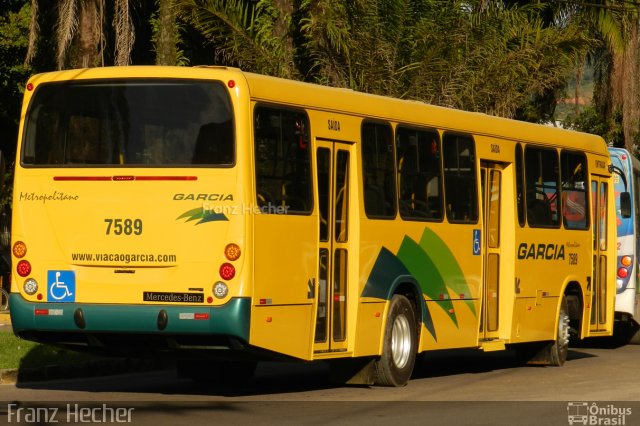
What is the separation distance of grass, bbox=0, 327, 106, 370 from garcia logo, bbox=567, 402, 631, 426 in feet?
20.3

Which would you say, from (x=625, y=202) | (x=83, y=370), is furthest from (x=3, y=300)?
(x=625, y=202)

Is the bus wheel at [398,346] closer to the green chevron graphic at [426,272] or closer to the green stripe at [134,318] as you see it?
the green chevron graphic at [426,272]

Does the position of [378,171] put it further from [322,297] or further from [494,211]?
[494,211]

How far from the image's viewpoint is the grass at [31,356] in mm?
16359

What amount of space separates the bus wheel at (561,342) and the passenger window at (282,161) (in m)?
6.63

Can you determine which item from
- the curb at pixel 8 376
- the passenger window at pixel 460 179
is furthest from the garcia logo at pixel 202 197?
the passenger window at pixel 460 179

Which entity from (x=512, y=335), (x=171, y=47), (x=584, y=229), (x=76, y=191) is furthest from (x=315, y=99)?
(x=171, y=47)

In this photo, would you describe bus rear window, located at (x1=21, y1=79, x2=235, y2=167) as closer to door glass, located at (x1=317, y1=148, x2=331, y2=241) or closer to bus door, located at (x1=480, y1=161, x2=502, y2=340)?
door glass, located at (x1=317, y1=148, x2=331, y2=241)

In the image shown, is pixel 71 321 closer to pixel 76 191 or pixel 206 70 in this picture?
pixel 76 191

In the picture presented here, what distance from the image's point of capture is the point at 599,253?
2081 cm

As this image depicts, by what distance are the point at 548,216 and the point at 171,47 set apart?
817 centimetres

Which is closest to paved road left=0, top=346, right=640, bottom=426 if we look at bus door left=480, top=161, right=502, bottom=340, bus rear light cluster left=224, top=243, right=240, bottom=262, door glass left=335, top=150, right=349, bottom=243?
bus door left=480, top=161, right=502, bottom=340

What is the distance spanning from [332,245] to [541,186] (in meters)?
5.49

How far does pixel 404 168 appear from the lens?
1562 centimetres
